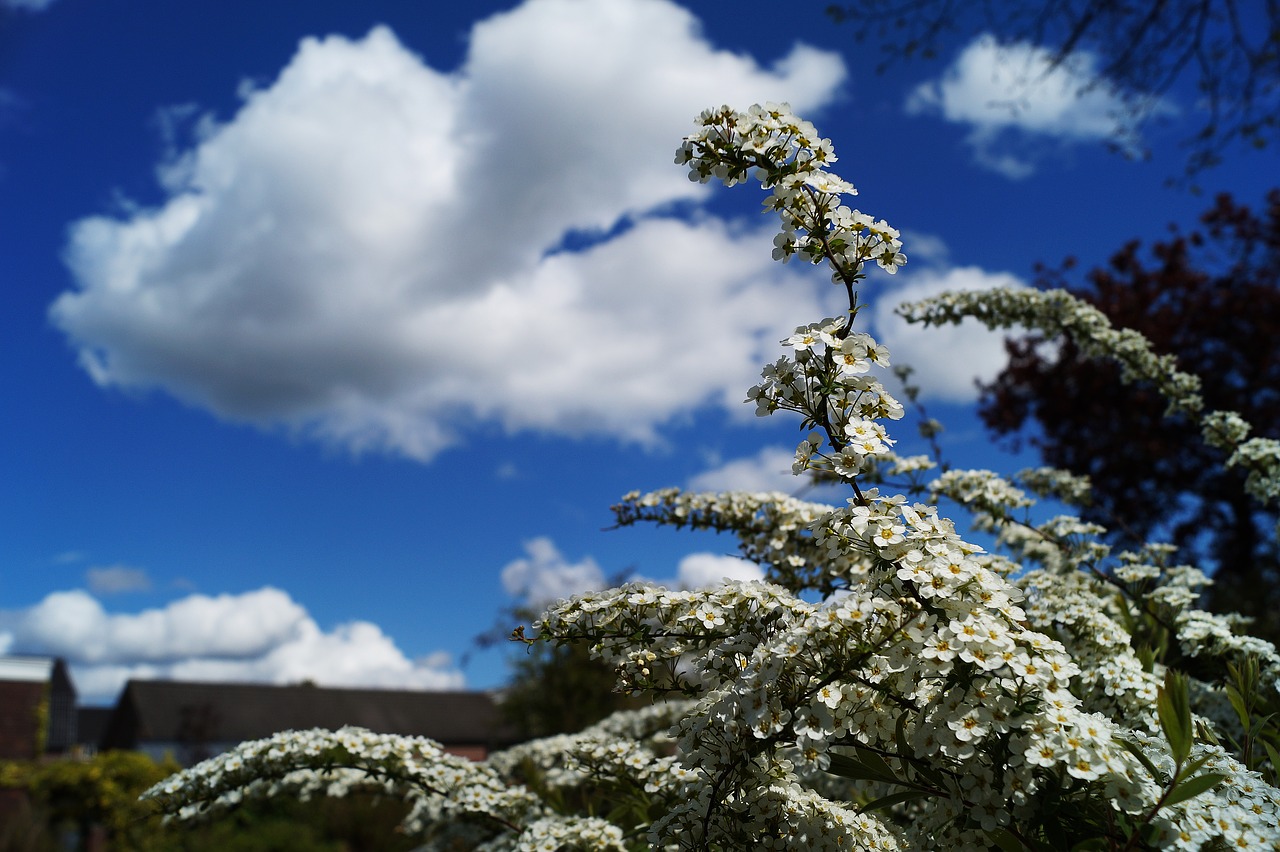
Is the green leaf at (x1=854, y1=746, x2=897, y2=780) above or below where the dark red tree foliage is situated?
below

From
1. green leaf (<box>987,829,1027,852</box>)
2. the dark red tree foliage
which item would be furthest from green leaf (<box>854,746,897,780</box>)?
the dark red tree foliage

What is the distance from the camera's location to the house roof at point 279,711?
33.2m

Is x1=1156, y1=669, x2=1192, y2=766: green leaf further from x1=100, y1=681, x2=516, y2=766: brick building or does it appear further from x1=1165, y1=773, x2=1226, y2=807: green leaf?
x1=100, y1=681, x2=516, y2=766: brick building

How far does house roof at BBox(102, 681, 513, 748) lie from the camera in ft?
109

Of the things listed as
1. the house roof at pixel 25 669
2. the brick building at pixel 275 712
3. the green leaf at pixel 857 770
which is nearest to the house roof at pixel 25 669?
the house roof at pixel 25 669

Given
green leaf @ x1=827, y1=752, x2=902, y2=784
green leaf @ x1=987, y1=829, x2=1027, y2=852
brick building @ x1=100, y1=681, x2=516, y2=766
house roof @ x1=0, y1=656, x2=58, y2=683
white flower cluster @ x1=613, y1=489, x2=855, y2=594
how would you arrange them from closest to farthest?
green leaf @ x1=987, y1=829, x2=1027, y2=852 < green leaf @ x1=827, y1=752, x2=902, y2=784 < white flower cluster @ x1=613, y1=489, x2=855, y2=594 < house roof @ x1=0, y1=656, x2=58, y2=683 < brick building @ x1=100, y1=681, x2=516, y2=766

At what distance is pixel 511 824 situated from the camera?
4145 mm

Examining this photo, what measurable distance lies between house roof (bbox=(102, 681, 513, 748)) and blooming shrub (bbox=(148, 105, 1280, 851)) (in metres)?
30.1

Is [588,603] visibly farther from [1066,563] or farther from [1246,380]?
[1246,380]

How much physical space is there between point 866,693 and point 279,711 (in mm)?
38025

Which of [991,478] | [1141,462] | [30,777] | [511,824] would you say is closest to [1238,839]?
[991,478]

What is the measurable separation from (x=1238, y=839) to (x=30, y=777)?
21.9 m

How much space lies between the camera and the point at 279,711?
3569cm

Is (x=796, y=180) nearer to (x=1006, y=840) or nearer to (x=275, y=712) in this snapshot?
(x=1006, y=840)
